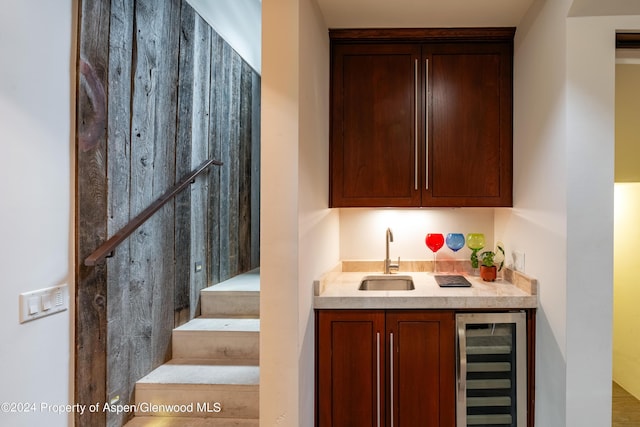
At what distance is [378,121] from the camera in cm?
256

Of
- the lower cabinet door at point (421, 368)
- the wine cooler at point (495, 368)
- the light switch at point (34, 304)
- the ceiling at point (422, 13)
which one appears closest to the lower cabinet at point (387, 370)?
the lower cabinet door at point (421, 368)

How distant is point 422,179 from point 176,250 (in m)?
1.76

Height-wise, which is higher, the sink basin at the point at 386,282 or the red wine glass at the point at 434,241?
the red wine glass at the point at 434,241

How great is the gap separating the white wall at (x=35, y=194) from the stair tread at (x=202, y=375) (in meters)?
0.63

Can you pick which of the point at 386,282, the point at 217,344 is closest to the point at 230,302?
the point at 217,344

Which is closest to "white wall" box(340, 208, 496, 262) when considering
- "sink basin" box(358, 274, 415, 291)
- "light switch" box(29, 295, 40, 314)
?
"sink basin" box(358, 274, 415, 291)

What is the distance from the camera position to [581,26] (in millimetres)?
1855

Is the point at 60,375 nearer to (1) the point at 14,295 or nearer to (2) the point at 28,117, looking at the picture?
(1) the point at 14,295

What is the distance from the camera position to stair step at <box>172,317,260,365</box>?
261 centimetres

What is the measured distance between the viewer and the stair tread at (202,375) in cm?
232

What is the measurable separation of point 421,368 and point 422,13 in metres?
2.06

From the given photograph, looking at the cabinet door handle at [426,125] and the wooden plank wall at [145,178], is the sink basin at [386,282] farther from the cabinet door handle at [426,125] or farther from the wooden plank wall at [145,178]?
the wooden plank wall at [145,178]

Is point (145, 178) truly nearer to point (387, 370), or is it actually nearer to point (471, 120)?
point (387, 370)

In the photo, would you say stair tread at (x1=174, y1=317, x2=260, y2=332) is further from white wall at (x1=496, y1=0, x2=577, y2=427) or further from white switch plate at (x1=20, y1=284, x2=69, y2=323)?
white wall at (x1=496, y1=0, x2=577, y2=427)
